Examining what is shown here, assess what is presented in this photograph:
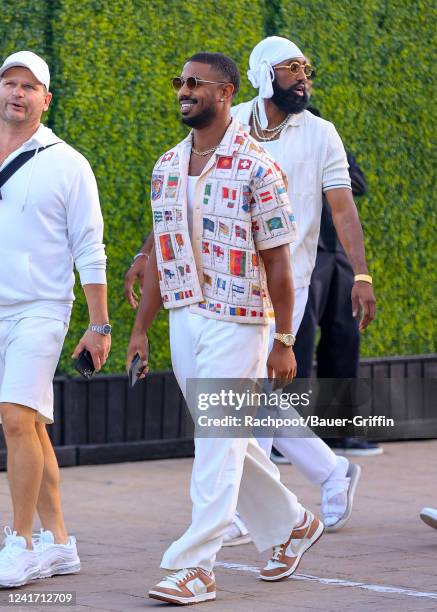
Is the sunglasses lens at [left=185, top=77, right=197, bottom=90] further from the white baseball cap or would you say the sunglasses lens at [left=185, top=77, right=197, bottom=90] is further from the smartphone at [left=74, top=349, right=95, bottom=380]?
the smartphone at [left=74, top=349, right=95, bottom=380]

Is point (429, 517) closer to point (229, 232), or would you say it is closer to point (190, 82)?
point (229, 232)

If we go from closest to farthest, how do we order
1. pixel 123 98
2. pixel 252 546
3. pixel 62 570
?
pixel 62 570
pixel 252 546
pixel 123 98

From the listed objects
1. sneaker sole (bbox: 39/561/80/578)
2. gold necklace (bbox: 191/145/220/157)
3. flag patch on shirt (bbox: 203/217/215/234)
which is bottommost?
sneaker sole (bbox: 39/561/80/578)

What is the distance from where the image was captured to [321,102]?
1040 centimetres

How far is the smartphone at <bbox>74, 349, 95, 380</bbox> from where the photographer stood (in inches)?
241

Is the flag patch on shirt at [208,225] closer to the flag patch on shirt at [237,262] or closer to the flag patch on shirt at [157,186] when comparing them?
the flag patch on shirt at [237,262]

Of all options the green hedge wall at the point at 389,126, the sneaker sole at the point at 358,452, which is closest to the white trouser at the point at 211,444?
the sneaker sole at the point at 358,452

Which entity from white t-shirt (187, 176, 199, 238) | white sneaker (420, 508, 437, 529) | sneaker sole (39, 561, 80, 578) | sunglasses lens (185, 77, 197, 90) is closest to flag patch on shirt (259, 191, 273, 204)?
white t-shirt (187, 176, 199, 238)

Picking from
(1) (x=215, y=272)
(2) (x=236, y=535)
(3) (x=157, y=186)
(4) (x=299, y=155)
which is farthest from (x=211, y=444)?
(4) (x=299, y=155)

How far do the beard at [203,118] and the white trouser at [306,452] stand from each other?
1.42 m

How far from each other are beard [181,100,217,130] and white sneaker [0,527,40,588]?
1696mm

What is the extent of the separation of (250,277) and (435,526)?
2026 millimetres

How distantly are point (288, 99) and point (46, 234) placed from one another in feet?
5.29

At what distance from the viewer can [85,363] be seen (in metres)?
6.13
